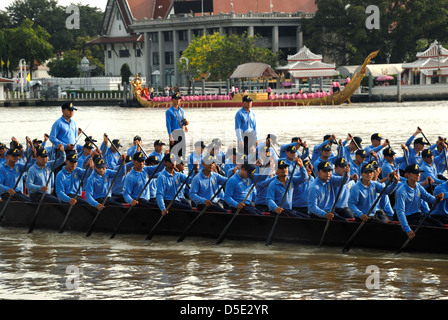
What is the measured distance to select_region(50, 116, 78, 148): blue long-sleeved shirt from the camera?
53.8 feet

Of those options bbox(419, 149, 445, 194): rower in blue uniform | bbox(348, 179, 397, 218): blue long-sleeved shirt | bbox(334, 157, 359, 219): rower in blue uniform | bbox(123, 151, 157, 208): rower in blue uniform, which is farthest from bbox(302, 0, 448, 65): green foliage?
bbox(348, 179, 397, 218): blue long-sleeved shirt

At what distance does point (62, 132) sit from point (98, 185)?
2.24 meters

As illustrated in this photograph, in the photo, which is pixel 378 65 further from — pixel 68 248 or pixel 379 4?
pixel 68 248

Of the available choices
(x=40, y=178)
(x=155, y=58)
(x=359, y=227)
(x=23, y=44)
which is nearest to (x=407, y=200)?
(x=359, y=227)

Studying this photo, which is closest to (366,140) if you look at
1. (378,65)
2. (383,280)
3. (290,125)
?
(290,125)

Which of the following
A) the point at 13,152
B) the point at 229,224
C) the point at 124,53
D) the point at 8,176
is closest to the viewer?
the point at 229,224

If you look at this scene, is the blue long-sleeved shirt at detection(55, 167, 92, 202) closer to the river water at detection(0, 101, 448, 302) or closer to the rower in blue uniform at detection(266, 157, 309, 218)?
the river water at detection(0, 101, 448, 302)

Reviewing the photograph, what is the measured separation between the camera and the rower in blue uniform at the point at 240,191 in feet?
44.3

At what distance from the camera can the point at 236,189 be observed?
44.8ft

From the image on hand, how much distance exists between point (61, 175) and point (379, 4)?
56863 millimetres

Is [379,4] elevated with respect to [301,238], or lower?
elevated

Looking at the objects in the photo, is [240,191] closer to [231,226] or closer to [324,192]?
[231,226]
